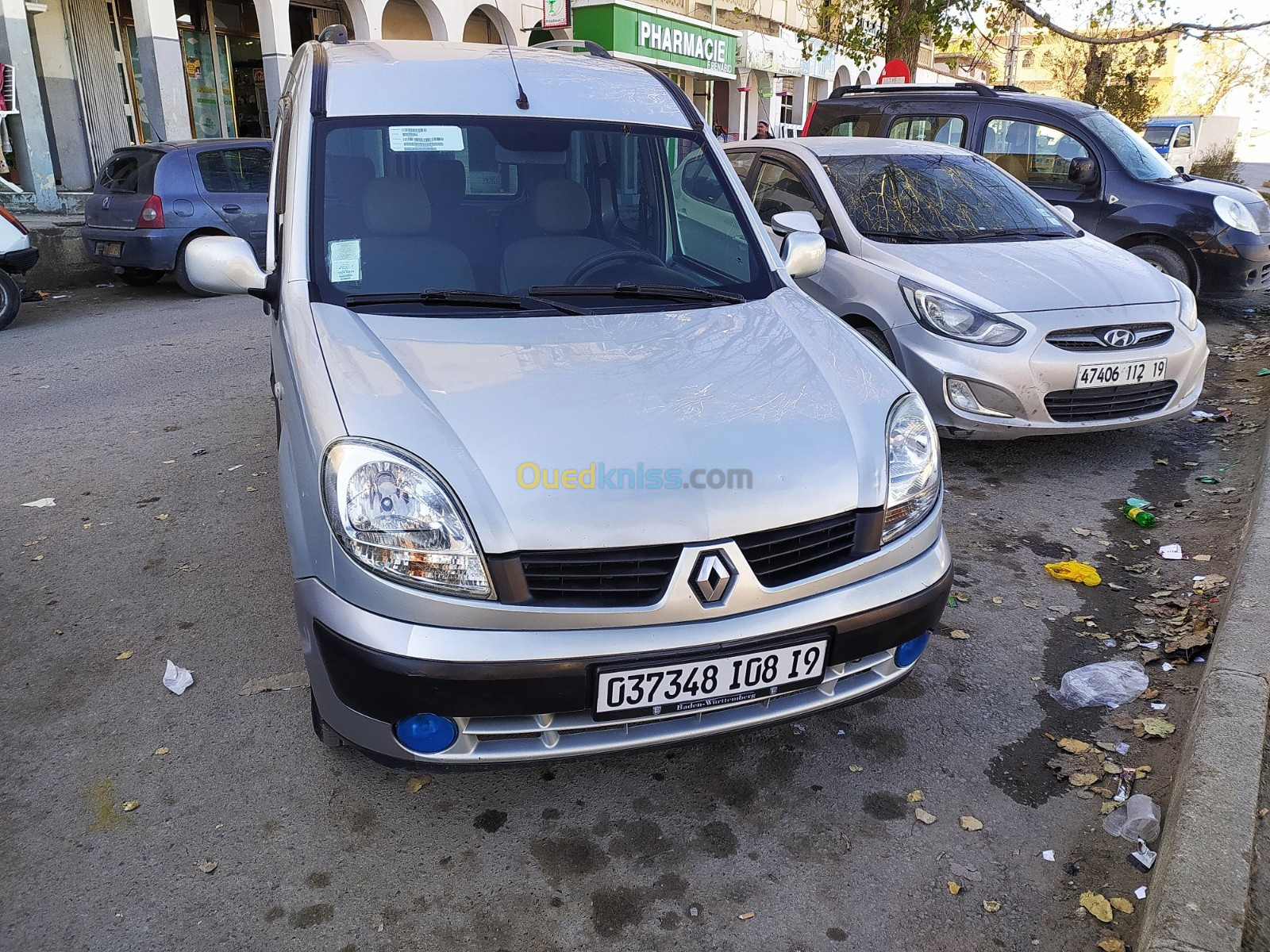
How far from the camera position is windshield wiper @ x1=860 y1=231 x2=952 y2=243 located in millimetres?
5555

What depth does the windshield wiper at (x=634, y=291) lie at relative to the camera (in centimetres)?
305

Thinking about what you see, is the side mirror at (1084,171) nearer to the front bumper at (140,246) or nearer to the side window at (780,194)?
the side window at (780,194)

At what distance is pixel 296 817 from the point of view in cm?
255

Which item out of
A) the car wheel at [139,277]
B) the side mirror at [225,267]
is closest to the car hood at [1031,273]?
the side mirror at [225,267]

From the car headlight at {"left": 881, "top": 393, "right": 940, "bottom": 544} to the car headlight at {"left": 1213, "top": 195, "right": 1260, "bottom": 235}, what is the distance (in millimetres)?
6836

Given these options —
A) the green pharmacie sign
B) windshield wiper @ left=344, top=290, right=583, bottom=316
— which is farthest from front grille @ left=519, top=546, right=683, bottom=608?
the green pharmacie sign

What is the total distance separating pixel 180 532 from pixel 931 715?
330 centimetres

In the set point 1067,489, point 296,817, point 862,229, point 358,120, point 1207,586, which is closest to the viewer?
point 296,817

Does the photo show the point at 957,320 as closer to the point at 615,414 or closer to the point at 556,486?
the point at 615,414

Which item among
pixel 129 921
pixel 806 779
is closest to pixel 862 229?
pixel 806 779

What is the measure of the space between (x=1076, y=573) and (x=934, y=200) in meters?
2.84

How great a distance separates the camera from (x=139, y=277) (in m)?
11.1

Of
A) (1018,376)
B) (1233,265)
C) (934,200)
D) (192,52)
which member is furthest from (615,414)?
(192,52)

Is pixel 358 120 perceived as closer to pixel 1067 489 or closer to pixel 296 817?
pixel 296 817
